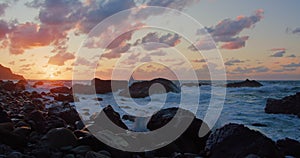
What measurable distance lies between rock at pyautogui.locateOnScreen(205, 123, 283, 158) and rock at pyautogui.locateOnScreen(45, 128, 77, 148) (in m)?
2.81

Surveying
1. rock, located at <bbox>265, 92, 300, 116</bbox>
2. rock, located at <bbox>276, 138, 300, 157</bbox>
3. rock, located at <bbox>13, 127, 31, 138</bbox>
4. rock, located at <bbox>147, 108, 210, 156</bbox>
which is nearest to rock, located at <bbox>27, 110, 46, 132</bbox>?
rock, located at <bbox>13, 127, 31, 138</bbox>

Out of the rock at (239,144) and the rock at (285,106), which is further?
the rock at (285,106)

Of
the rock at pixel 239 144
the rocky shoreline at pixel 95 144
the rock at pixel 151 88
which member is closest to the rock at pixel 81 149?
the rocky shoreline at pixel 95 144

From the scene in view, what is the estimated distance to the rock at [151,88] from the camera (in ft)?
88.1

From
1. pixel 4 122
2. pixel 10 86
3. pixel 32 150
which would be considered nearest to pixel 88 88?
pixel 10 86

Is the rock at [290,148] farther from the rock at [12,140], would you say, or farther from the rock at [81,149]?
the rock at [12,140]

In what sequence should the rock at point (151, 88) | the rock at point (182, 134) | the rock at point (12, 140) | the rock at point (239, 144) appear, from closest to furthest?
the rock at point (12, 140)
the rock at point (239, 144)
the rock at point (182, 134)
the rock at point (151, 88)

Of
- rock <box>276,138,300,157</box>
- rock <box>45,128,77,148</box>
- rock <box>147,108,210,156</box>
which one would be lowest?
rock <box>276,138,300,157</box>

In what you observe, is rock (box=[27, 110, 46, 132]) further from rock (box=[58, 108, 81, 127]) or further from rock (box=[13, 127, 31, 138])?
rock (box=[58, 108, 81, 127])

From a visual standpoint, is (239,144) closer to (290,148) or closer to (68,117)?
(290,148)

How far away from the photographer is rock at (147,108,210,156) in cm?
699

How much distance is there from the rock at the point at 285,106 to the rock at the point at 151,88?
510 inches

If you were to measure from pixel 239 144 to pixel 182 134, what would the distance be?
1.92m

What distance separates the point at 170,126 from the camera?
26.6ft
